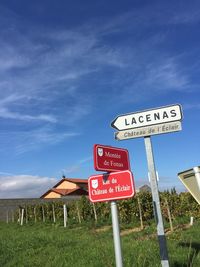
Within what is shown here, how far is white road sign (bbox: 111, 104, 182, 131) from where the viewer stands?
17.9 ft

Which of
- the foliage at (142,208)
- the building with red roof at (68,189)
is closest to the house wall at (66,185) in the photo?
the building with red roof at (68,189)

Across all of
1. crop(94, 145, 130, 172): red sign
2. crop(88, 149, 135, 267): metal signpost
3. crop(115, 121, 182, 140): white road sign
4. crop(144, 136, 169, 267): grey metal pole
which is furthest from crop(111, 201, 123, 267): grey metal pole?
crop(115, 121, 182, 140): white road sign

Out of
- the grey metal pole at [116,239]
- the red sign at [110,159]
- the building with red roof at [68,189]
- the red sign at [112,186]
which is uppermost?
the building with red roof at [68,189]

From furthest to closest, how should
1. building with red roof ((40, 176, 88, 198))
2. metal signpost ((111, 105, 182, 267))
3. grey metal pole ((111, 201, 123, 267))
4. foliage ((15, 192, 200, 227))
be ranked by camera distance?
building with red roof ((40, 176, 88, 198)) → foliage ((15, 192, 200, 227)) → metal signpost ((111, 105, 182, 267)) → grey metal pole ((111, 201, 123, 267))

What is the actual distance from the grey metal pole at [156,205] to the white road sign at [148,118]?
246 millimetres

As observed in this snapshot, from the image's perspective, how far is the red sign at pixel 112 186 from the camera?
4.53 meters

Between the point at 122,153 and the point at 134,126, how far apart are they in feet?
Answer: 2.36

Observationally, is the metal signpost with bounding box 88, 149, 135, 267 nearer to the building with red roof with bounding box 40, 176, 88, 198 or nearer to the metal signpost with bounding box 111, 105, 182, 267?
the metal signpost with bounding box 111, 105, 182, 267

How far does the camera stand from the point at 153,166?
17.8 ft

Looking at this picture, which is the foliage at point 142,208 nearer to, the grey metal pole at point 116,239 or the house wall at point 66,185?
the grey metal pole at point 116,239

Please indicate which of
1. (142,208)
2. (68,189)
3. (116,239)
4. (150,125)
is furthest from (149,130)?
(68,189)

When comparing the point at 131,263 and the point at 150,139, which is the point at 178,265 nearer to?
the point at 131,263

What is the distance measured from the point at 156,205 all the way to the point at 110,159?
0.94m

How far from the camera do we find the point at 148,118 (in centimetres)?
560
